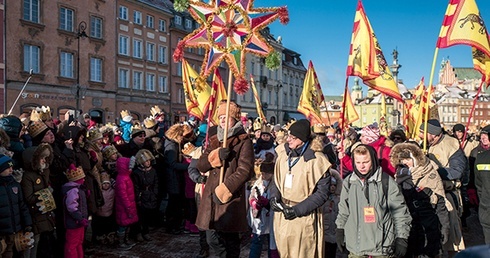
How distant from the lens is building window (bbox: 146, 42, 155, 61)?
35.3 m

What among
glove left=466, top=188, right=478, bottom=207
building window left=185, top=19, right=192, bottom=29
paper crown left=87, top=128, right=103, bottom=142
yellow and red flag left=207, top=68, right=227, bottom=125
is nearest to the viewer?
yellow and red flag left=207, top=68, right=227, bottom=125

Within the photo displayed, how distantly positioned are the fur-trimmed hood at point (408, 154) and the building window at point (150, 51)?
32.1 metres

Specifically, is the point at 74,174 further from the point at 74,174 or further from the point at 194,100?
the point at 194,100

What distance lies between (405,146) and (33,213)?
4.57m

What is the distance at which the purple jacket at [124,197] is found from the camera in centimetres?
714

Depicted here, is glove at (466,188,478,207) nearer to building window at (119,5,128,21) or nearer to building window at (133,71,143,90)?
building window at (133,71,143,90)

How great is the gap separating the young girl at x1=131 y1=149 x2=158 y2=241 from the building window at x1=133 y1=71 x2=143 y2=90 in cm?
2715

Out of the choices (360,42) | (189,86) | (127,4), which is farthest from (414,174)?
(127,4)

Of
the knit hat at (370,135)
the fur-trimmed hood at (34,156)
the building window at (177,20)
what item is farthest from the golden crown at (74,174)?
the building window at (177,20)

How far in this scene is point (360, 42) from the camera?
7.63 m

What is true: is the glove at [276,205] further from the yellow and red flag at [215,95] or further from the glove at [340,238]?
the yellow and red flag at [215,95]

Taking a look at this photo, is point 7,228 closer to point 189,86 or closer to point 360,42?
point 360,42

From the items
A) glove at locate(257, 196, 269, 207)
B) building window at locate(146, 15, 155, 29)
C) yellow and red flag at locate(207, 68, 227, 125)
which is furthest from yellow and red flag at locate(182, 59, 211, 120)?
building window at locate(146, 15, 155, 29)

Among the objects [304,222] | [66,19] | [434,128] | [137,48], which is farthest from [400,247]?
[137,48]
